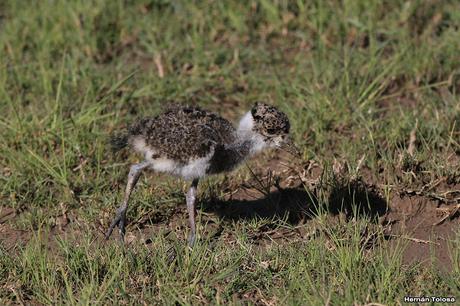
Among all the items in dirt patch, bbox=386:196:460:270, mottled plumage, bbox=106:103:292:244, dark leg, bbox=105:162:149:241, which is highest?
mottled plumage, bbox=106:103:292:244

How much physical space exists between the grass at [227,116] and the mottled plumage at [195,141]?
420 mm

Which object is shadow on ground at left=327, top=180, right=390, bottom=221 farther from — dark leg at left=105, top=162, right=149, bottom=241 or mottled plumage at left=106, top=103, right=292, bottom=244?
dark leg at left=105, top=162, right=149, bottom=241

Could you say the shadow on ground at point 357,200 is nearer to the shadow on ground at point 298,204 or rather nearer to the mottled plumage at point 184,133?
the shadow on ground at point 298,204

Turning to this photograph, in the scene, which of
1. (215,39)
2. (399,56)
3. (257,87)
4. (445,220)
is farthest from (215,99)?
(445,220)

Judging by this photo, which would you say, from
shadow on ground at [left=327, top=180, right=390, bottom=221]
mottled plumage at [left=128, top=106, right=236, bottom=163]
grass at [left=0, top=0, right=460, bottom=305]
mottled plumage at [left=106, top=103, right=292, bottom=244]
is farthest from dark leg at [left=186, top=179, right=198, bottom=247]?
shadow on ground at [left=327, top=180, right=390, bottom=221]

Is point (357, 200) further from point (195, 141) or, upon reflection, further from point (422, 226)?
point (195, 141)

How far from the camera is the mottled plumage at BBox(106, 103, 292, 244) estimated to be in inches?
213

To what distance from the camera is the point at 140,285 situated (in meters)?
5.04

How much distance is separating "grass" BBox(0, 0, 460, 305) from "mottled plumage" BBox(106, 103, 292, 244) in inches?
16.5

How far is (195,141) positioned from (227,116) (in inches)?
75.8

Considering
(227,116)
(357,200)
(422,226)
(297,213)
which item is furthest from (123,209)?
(422,226)

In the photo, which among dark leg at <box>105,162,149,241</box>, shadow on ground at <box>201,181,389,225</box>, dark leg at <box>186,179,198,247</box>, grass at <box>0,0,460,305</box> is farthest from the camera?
shadow on ground at <box>201,181,389,225</box>

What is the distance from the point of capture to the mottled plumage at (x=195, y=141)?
17.7 feet

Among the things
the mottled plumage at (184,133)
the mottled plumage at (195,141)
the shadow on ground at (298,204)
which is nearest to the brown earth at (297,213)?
the shadow on ground at (298,204)
